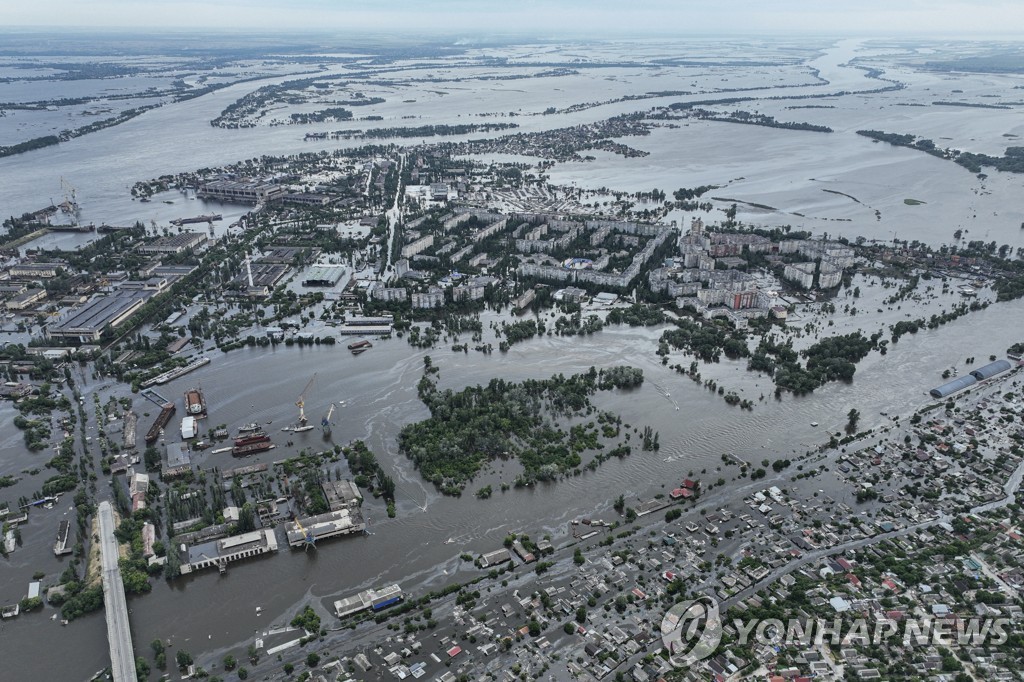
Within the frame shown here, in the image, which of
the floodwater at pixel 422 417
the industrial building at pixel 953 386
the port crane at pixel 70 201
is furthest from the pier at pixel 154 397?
the port crane at pixel 70 201

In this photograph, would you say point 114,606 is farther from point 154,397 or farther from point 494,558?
point 154,397

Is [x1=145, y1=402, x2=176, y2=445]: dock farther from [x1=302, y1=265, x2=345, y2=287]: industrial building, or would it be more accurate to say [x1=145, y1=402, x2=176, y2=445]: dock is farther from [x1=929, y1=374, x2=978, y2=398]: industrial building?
[x1=929, y1=374, x2=978, y2=398]: industrial building

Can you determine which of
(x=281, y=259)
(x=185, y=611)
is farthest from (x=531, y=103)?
(x=185, y=611)

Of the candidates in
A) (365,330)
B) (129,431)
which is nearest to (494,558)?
(129,431)

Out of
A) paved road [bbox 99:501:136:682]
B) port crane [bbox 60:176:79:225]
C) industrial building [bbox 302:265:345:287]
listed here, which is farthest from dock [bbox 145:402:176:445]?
port crane [bbox 60:176:79:225]

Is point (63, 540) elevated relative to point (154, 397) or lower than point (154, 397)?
lower

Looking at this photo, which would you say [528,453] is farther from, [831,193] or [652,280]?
[831,193]
